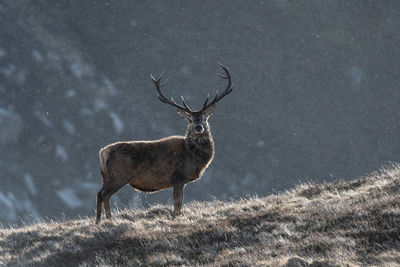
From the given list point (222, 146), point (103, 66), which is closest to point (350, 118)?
point (222, 146)

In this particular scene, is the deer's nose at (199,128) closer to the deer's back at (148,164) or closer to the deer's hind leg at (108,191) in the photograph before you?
the deer's back at (148,164)

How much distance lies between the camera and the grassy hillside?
29.9 feet

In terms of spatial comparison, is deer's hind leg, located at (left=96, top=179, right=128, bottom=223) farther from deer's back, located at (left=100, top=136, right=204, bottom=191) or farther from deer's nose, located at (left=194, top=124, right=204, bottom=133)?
deer's nose, located at (left=194, top=124, right=204, bottom=133)

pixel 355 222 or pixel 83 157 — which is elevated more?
pixel 355 222

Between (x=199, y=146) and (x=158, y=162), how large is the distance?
43.8 inches

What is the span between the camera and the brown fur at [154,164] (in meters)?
13.9

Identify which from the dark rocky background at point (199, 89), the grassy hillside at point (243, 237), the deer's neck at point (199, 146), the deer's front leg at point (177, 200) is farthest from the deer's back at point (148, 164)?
Result: the dark rocky background at point (199, 89)

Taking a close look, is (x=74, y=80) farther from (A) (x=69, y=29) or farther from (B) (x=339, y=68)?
(B) (x=339, y=68)

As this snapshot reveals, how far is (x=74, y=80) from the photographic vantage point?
12500 cm

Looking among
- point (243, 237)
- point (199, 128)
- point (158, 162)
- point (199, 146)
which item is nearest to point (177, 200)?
point (158, 162)

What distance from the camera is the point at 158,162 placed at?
46.6 ft

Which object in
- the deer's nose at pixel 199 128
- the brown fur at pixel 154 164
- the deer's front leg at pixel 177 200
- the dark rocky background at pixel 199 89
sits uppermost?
the deer's nose at pixel 199 128

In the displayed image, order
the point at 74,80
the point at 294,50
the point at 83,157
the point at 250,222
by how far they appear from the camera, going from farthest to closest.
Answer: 1. the point at 294,50
2. the point at 74,80
3. the point at 83,157
4. the point at 250,222

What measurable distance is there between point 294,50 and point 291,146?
39.6 m
